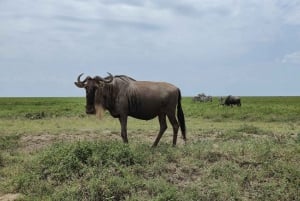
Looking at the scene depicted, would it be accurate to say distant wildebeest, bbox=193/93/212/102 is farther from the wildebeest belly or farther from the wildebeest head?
the wildebeest head

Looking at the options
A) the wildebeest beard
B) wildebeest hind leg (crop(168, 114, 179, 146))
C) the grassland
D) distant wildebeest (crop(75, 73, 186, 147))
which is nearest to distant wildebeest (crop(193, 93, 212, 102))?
wildebeest hind leg (crop(168, 114, 179, 146))

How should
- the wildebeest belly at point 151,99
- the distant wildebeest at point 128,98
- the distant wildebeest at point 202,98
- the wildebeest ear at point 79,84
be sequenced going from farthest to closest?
the distant wildebeest at point 202,98 → the wildebeest belly at point 151,99 → the distant wildebeest at point 128,98 → the wildebeest ear at point 79,84

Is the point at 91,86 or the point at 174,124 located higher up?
the point at 91,86

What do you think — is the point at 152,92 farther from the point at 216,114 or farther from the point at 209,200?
the point at 216,114

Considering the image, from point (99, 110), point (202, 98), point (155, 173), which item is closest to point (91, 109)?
point (99, 110)

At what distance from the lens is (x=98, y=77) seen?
32.7 ft

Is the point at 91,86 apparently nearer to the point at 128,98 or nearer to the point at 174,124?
the point at 128,98

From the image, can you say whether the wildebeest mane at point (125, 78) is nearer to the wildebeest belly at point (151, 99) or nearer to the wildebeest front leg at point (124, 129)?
the wildebeest belly at point (151, 99)

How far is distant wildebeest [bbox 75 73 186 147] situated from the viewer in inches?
392

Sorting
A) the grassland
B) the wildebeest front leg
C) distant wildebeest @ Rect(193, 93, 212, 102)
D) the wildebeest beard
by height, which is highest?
distant wildebeest @ Rect(193, 93, 212, 102)

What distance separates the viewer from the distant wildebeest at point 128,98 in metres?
9.95

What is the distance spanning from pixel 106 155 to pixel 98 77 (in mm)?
2340

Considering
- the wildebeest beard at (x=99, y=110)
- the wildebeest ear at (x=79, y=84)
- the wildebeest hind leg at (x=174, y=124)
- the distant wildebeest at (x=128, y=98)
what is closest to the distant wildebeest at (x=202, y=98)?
the wildebeest hind leg at (x=174, y=124)

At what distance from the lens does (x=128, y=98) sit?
10227 mm
